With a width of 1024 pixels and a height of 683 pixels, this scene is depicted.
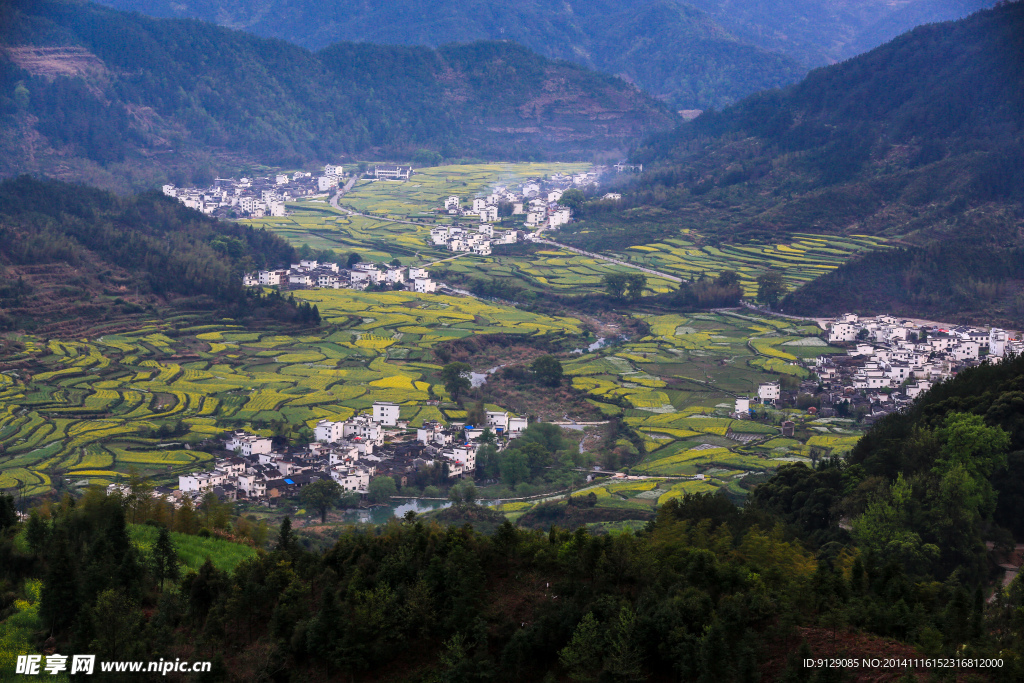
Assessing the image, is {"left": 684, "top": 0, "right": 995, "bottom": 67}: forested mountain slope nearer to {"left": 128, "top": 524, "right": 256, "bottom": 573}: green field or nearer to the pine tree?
{"left": 128, "top": 524, "right": 256, "bottom": 573}: green field

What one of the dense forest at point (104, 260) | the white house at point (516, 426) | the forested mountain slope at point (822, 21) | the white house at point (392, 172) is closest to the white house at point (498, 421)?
the white house at point (516, 426)

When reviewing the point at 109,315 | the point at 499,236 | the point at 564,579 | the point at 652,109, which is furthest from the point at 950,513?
the point at 652,109

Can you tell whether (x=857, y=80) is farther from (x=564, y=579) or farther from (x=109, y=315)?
(x=564, y=579)

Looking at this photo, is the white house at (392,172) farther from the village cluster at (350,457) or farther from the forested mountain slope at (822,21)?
the forested mountain slope at (822,21)

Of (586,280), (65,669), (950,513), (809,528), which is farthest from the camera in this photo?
(586,280)

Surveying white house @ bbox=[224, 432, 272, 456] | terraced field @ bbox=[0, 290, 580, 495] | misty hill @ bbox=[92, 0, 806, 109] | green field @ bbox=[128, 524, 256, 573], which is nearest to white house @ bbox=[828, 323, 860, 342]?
terraced field @ bbox=[0, 290, 580, 495]

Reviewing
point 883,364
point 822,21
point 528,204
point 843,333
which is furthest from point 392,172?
point 822,21
